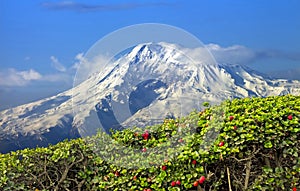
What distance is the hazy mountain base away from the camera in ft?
16.6

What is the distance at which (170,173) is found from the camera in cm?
511

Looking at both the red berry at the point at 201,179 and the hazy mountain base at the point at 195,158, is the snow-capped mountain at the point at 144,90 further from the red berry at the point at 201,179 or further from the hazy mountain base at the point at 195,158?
the red berry at the point at 201,179

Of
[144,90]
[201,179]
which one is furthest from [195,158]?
[144,90]

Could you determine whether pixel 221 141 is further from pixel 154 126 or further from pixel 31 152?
pixel 31 152

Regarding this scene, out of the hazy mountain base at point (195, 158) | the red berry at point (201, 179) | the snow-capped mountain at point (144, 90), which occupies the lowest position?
the red berry at point (201, 179)

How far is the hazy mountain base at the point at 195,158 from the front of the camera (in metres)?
5.07

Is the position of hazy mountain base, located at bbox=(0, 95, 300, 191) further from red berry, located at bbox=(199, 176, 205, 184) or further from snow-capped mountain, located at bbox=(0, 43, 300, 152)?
snow-capped mountain, located at bbox=(0, 43, 300, 152)

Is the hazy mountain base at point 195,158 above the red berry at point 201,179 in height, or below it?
above

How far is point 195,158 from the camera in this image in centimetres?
506

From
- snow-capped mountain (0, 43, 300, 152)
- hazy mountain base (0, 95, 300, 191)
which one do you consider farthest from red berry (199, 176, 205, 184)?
snow-capped mountain (0, 43, 300, 152)

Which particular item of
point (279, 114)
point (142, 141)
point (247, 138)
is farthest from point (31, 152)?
point (279, 114)

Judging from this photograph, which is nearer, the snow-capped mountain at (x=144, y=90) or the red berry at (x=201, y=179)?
the red berry at (x=201, y=179)

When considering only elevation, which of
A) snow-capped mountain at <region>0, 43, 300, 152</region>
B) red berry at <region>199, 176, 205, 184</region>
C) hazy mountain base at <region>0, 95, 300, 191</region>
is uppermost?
snow-capped mountain at <region>0, 43, 300, 152</region>

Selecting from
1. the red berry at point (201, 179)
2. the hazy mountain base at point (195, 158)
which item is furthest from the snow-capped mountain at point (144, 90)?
the red berry at point (201, 179)
